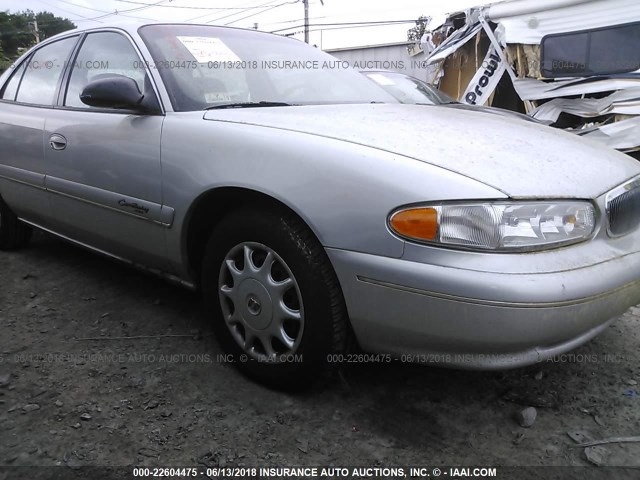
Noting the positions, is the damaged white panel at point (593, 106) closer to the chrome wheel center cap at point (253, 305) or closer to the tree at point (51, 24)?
the chrome wheel center cap at point (253, 305)

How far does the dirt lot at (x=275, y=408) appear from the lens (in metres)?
1.73

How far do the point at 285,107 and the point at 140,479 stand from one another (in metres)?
1.59

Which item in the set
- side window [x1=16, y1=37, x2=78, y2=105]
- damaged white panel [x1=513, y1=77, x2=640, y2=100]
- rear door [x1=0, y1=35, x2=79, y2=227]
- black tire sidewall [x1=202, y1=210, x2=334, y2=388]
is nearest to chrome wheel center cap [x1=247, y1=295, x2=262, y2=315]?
black tire sidewall [x1=202, y1=210, x2=334, y2=388]

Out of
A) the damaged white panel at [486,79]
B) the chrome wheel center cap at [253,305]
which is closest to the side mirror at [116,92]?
the chrome wheel center cap at [253,305]

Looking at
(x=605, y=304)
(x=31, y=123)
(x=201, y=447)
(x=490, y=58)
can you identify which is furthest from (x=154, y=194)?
(x=490, y=58)

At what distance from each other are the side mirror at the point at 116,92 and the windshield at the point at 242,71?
15 cm

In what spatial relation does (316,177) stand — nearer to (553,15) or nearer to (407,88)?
(407,88)

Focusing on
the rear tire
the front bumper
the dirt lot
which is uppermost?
the front bumper

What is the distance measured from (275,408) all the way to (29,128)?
2.27m

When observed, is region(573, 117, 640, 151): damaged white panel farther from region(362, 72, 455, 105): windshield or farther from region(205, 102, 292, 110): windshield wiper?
region(205, 102, 292, 110): windshield wiper

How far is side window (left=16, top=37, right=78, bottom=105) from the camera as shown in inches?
121

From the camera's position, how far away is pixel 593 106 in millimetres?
6766

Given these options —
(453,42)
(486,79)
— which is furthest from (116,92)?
(453,42)

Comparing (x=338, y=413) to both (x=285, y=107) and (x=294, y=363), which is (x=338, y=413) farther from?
(x=285, y=107)
